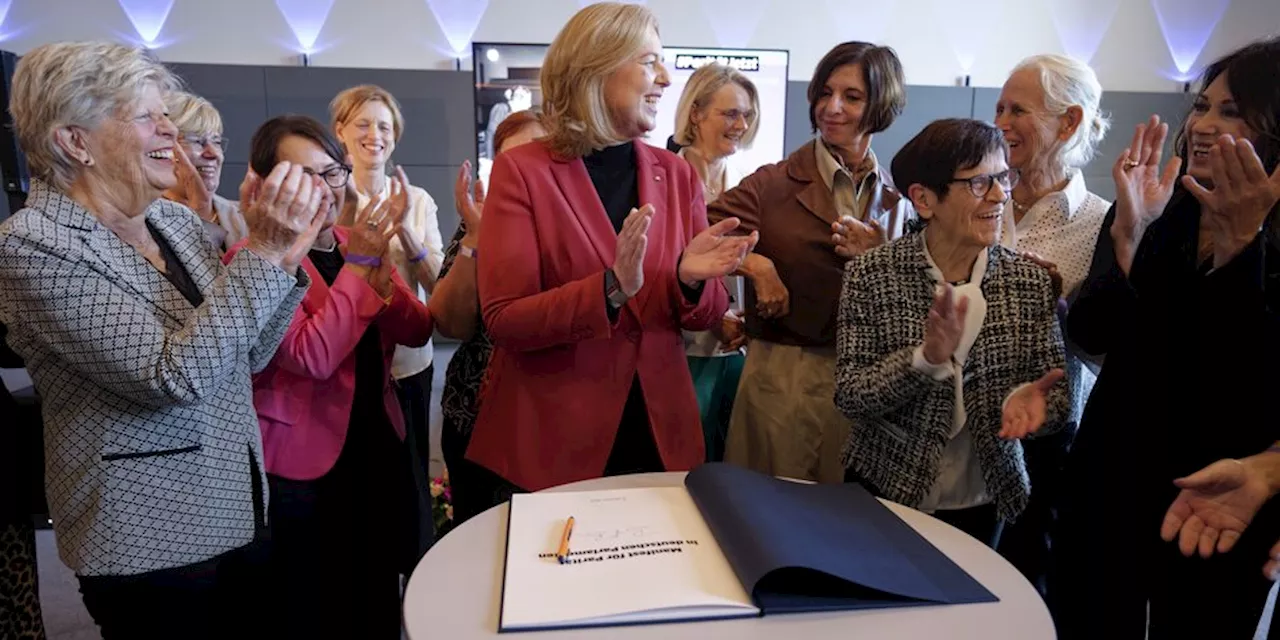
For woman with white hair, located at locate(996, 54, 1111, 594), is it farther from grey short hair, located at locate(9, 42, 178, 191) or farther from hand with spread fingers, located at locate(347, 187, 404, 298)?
grey short hair, located at locate(9, 42, 178, 191)

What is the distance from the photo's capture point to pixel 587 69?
4.82 feet

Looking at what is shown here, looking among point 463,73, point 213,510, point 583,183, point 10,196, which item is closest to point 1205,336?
point 583,183

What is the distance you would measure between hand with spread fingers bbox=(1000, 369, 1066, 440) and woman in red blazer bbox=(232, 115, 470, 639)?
1.20 metres

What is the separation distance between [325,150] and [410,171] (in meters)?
4.03

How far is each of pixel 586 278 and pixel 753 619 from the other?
0.68 metres

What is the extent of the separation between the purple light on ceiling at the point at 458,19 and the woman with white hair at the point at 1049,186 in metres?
4.48

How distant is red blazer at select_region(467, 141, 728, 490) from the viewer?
1.47 metres

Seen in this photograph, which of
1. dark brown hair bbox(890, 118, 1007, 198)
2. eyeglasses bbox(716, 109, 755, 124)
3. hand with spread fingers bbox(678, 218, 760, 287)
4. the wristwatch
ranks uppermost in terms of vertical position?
eyeglasses bbox(716, 109, 755, 124)

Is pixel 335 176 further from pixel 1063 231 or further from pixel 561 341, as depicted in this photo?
pixel 1063 231

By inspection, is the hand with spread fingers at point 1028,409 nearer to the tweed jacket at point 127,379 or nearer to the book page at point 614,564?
the book page at point 614,564

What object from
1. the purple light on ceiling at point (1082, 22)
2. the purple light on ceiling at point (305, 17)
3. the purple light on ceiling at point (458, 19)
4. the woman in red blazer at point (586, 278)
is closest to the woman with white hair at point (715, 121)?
the woman in red blazer at point (586, 278)

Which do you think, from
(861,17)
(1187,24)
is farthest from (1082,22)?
(861,17)

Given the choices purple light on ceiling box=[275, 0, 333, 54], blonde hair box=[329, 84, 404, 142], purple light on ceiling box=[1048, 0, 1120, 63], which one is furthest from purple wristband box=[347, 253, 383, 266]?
purple light on ceiling box=[1048, 0, 1120, 63]

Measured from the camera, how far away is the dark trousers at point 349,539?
1597 millimetres
